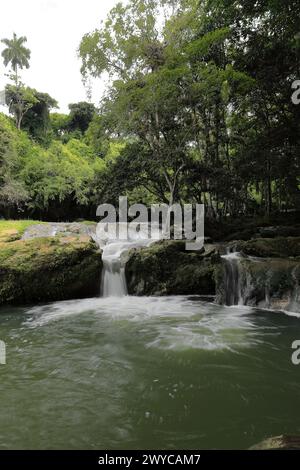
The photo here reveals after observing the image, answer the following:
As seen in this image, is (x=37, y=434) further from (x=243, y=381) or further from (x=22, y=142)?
(x=22, y=142)

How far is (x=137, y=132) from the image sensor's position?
14.2 meters

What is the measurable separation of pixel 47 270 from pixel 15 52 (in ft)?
117

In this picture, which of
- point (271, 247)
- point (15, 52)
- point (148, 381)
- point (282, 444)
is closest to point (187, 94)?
point (271, 247)

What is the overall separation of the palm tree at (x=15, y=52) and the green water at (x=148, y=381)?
37512 mm

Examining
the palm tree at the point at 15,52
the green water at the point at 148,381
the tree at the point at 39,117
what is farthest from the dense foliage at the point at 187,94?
the palm tree at the point at 15,52

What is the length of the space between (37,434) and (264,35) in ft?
43.0

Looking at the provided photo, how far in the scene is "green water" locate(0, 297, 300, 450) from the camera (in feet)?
11.6

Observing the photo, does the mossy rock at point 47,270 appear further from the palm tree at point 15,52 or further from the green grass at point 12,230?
the palm tree at point 15,52

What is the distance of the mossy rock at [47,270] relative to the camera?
10.1 m

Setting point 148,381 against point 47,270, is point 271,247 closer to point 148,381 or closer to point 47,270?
point 47,270

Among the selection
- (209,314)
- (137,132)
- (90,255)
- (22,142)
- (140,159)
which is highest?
(22,142)

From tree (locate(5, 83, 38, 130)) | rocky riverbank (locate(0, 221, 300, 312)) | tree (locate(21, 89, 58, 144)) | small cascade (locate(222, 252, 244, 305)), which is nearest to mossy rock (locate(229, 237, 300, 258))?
rocky riverbank (locate(0, 221, 300, 312))

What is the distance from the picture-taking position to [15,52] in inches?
1467
